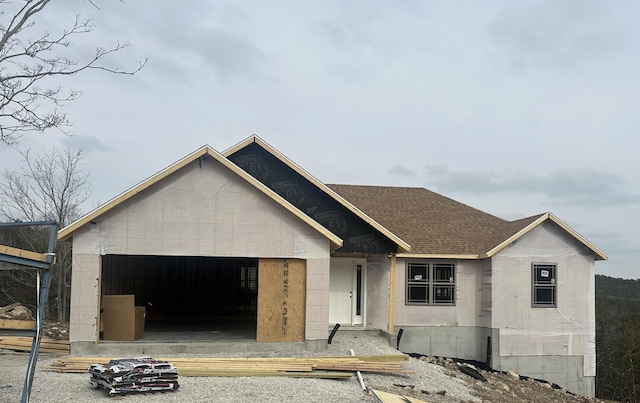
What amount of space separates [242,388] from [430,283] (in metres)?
9.86

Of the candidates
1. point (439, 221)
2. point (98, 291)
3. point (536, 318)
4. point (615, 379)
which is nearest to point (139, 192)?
point (98, 291)

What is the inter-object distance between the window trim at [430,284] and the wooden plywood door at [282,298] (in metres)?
5.15

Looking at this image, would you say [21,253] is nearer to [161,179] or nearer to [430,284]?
[161,179]

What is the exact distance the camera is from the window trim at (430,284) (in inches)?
794

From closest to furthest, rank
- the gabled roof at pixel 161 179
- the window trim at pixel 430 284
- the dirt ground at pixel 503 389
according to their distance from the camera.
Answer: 1. the dirt ground at pixel 503 389
2. the gabled roof at pixel 161 179
3. the window trim at pixel 430 284

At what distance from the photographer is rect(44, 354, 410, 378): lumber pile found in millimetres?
13102

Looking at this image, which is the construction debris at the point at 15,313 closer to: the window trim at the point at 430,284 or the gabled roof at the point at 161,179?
the gabled roof at the point at 161,179

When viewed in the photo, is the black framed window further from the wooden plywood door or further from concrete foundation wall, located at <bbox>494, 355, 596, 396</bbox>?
the wooden plywood door

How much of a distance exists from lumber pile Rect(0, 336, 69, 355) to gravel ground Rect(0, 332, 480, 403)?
0.39m

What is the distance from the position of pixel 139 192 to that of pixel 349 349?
22.8 feet

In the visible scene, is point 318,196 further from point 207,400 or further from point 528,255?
point 207,400

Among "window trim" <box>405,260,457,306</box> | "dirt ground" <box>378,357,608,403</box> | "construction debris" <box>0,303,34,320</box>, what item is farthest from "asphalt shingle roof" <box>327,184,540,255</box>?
"construction debris" <box>0,303,34,320</box>

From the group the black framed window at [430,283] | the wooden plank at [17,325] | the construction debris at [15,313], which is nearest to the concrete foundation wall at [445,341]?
the black framed window at [430,283]

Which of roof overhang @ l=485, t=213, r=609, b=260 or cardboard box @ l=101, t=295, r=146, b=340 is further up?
roof overhang @ l=485, t=213, r=609, b=260
